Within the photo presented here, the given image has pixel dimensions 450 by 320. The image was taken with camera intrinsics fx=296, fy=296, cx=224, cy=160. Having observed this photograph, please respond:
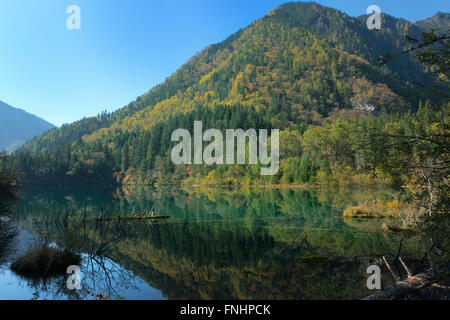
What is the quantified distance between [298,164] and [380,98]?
113 metres

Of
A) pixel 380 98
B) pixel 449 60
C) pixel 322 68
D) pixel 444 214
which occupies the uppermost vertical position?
pixel 322 68

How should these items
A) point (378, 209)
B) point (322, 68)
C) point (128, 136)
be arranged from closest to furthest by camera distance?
1. point (378, 209)
2. point (128, 136)
3. point (322, 68)

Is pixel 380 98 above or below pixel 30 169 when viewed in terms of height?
above

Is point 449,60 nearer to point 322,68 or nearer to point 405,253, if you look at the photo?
point 405,253

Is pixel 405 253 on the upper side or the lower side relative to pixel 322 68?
lower

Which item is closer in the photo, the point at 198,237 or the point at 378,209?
the point at 198,237

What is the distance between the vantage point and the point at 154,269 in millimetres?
13391

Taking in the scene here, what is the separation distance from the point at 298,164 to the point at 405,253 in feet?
232

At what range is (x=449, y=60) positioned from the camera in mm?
5988

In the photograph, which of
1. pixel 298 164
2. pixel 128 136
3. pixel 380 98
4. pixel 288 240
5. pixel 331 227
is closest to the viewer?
pixel 288 240

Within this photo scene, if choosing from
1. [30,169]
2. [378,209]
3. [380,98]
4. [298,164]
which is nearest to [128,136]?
[30,169]

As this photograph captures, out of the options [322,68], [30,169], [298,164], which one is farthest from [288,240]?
[322,68]
